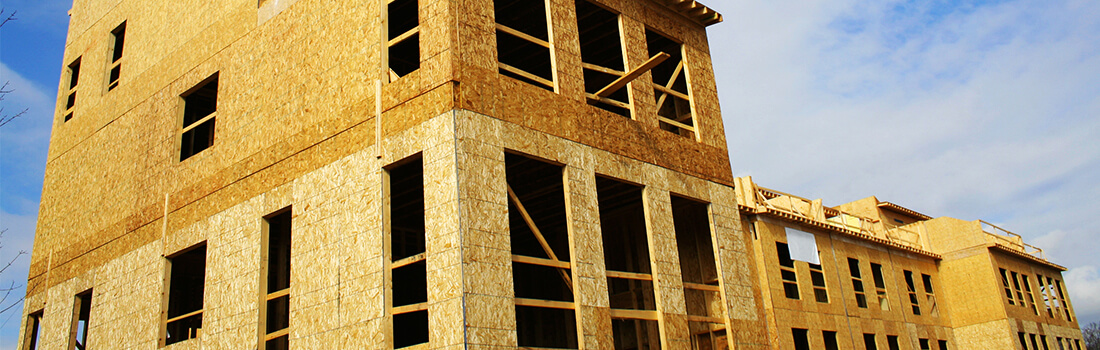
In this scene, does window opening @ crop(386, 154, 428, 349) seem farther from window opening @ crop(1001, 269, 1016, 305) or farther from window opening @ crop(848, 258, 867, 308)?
window opening @ crop(1001, 269, 1016, 305)

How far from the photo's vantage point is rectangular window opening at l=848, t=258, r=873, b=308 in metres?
27.9

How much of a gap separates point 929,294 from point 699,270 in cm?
1684

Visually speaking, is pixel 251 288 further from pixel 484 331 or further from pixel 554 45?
pixel 554 45

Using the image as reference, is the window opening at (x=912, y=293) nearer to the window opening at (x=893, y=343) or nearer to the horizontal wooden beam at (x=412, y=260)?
the window opening at (x=893, y=343)

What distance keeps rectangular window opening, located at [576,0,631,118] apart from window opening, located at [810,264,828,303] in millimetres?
8957

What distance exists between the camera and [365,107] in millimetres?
15898

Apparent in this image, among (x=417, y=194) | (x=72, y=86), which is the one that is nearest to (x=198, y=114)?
(x=72, y=86)

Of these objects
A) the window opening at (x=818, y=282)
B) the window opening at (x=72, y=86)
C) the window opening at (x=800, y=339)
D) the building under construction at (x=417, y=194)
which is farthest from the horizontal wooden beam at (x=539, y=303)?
the window opening at (x=72, y=86)

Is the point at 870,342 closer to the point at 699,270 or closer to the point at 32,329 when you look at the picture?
the point at 699,270

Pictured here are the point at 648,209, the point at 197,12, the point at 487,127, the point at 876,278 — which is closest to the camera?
the point at 487,127

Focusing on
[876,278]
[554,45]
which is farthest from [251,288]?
[876,278]

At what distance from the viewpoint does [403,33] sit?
63.2ft

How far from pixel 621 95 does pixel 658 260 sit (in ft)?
23.2

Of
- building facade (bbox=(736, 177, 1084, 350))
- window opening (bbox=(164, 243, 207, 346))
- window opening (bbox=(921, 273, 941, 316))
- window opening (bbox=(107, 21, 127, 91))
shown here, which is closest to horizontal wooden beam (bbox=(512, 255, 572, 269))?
building facade (bbox=(736, 177, 1084, 350))
